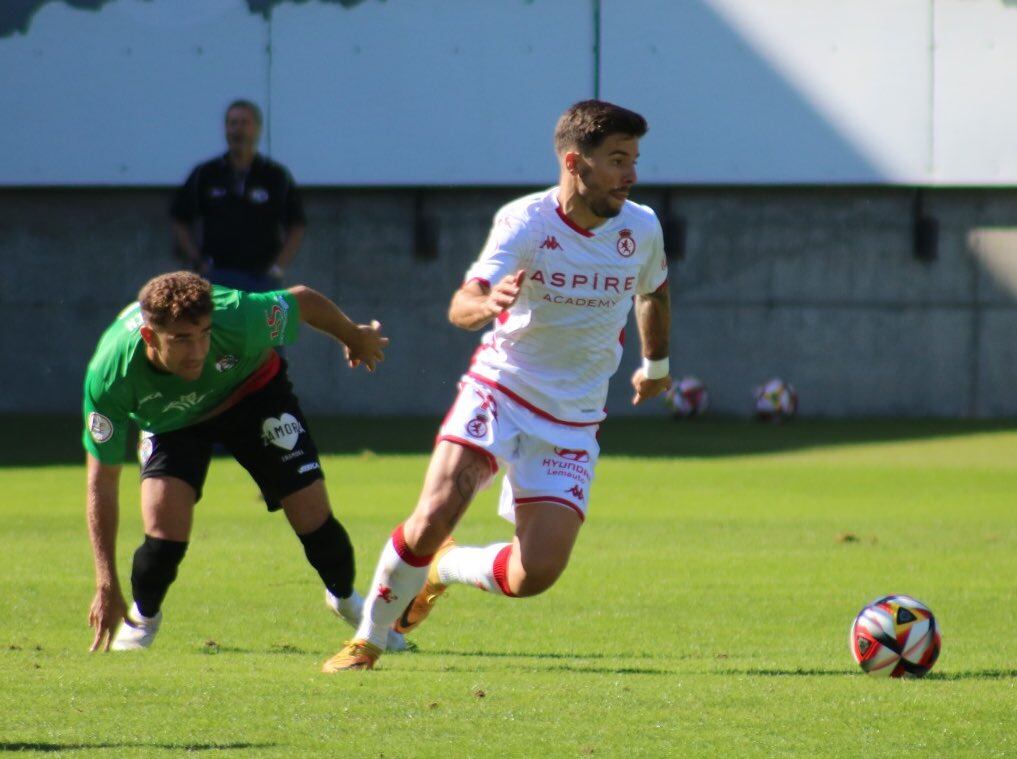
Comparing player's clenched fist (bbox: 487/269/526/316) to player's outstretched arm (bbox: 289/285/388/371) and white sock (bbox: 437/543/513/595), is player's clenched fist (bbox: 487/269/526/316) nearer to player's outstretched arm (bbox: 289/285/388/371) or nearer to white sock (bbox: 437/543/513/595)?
player's outstretched arm (bbox: 289/285/388/371)

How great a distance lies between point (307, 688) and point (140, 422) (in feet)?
6.22

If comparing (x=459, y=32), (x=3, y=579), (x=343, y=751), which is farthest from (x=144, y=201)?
(x=343, y=751)

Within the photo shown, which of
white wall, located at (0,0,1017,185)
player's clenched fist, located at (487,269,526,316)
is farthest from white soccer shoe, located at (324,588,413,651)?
white wall, located at (0,0,1017,185)

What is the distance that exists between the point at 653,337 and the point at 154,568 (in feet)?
7.56

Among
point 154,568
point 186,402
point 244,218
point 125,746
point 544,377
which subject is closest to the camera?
point 125,746

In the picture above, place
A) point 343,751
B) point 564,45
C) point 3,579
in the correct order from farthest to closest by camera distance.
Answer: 1. point 564,45
2. point 3,579
3. point 343,751

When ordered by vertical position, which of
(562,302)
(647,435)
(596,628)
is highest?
(562,302)

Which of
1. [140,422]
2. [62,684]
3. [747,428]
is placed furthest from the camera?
[747,428]

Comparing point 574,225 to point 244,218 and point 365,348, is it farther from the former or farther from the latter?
point 244,218

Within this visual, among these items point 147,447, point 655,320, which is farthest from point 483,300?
point 147,447

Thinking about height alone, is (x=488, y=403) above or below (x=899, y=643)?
above

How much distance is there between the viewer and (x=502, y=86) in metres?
20.4

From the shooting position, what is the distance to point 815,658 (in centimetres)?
718

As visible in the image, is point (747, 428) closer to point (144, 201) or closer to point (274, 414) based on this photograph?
point (144, 201)
